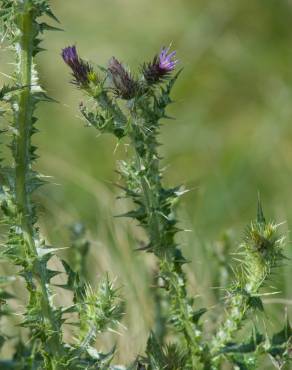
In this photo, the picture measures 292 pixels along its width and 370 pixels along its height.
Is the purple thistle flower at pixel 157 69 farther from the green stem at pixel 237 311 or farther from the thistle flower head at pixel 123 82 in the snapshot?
the green stem at pixel 237 311

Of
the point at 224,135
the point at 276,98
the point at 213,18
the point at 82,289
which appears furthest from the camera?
the point at 213,18

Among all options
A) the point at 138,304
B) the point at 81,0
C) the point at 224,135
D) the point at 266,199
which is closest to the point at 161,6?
the point at 81,0

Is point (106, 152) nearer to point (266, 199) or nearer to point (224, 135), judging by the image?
point (224, 135)

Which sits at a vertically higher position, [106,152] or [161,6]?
[161,6]

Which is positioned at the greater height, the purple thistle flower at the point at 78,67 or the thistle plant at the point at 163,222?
the purple thistle flower at the point at 78,67

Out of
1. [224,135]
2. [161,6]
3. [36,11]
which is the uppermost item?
[161,6]

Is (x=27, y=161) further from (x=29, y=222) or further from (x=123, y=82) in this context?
(x=123, y=82)

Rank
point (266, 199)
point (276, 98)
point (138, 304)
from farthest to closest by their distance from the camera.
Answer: point (276, 98) → point (266, 199) → point (138, 304)

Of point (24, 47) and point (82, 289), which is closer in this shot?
point (24, 47)

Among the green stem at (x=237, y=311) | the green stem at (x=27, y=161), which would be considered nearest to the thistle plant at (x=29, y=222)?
the green stem at (x=27, y=161)

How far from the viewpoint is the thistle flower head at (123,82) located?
2.01m

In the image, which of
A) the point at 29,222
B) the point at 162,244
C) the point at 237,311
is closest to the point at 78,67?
the point at 29,222

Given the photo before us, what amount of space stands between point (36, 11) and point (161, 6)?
218 inches

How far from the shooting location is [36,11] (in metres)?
1.95
